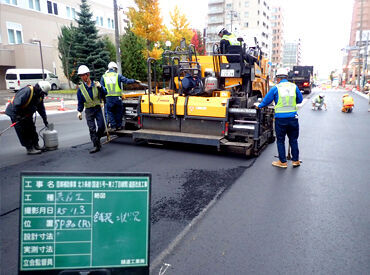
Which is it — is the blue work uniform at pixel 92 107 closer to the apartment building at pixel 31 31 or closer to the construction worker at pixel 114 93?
the construction worker at pixel 114 93

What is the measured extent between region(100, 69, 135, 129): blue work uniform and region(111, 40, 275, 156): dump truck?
0.80 feet

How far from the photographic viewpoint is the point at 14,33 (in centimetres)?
3616

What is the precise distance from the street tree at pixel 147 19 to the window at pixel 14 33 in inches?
649

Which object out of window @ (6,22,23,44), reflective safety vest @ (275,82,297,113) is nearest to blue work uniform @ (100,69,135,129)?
reflective safety vest @ (275,82,297,113)

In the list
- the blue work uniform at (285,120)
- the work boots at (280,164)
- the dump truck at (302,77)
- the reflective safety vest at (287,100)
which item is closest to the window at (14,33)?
the dump truck at (302,77)

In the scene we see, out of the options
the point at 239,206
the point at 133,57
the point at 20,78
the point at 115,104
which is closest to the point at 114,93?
the point at 115,104

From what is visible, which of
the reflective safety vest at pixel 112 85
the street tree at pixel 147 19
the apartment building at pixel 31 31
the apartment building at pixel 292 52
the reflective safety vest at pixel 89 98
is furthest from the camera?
the apartment building at pixel 292 52

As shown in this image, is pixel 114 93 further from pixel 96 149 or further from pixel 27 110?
pixel 27 110

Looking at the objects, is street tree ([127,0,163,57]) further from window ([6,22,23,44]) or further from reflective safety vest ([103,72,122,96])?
reflective safety vest ([103,72,122,96])

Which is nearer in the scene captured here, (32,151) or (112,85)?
(32,151)

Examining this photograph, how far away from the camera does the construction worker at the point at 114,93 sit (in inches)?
308

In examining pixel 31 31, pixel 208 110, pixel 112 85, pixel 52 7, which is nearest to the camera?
pixel 208 110

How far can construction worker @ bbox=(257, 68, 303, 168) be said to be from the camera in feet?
19.7

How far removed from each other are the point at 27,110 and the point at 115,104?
215 cm
